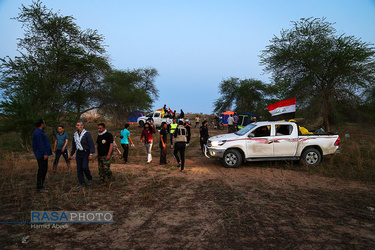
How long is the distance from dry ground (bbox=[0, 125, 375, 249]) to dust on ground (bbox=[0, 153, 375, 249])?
0.6 inches

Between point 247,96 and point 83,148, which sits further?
point 247,96

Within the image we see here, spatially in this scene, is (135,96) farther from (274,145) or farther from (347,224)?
(347,224)

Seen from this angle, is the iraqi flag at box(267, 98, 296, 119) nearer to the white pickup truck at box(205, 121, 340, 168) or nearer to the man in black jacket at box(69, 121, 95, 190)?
the white pickup truck at box(205, 121, 340, 168)

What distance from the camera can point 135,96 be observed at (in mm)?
28672

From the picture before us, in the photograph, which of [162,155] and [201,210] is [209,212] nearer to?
[201,210]

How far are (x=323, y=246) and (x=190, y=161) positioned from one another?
25.0ft

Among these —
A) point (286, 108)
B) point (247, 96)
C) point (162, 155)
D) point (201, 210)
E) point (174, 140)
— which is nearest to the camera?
point (201, 210)

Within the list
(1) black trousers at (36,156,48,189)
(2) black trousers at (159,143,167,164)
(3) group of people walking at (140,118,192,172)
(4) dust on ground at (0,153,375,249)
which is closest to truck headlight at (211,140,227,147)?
(3) group of people walking at (140,118,192,172)

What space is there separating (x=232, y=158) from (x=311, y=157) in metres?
3.17

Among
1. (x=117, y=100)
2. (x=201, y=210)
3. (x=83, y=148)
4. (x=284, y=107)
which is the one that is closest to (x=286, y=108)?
(x=284, y=107)

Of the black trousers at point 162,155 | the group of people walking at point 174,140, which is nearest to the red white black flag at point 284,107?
the group of people walking at point 174,140

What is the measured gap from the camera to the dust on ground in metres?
3.67

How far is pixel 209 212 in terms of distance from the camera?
190 inches

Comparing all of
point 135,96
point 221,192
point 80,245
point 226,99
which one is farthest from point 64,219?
point 226,99
